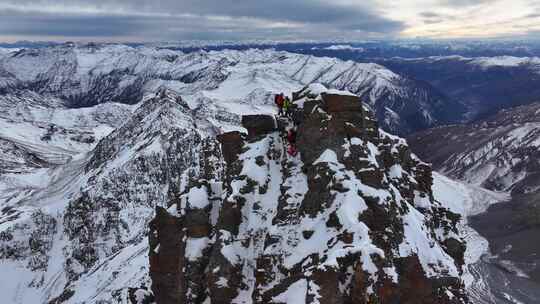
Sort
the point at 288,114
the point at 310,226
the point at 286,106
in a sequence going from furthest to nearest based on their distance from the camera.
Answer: the point at 286,106 < the point at 288,114 < the point at 310,226

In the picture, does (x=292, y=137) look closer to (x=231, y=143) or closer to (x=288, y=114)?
(x=288, y=114)

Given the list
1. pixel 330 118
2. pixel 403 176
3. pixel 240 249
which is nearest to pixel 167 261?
pixel 240 249

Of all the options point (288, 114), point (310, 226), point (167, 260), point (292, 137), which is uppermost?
point (288, 114)

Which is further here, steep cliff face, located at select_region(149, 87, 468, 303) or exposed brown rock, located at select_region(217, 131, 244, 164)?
exposed brown rock, located at select_region(217, 131, 244, 164)

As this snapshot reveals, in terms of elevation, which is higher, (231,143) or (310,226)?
(231,143)

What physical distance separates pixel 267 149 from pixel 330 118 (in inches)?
393

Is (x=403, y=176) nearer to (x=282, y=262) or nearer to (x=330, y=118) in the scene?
(x=330, y=118)

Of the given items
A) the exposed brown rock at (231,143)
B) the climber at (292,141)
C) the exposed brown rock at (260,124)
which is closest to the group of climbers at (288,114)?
the climber at (292,141)

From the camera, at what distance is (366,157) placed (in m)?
54.1

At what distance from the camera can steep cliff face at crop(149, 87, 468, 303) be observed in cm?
4427

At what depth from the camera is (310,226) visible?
162 ft

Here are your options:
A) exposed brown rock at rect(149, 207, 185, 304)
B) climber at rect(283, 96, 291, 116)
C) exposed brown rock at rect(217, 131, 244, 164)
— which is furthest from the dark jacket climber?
exposed brown rock at rect(149, 207, 185, 304)

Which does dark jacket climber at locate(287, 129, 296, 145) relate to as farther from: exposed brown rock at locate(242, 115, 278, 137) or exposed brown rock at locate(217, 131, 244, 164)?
exposed brown rock at locate(217, 131, 244, 164)

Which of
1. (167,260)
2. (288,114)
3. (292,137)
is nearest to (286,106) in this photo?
(288,114)
